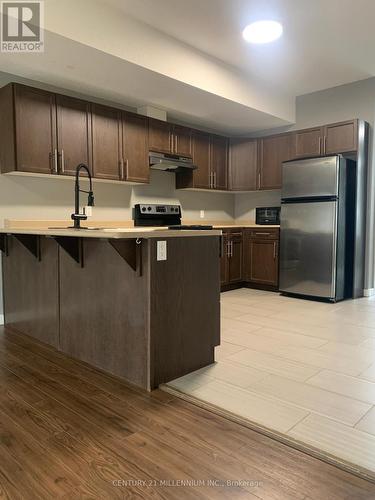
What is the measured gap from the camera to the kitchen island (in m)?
2.18

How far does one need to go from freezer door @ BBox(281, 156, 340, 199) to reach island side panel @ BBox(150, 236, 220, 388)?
100 inches

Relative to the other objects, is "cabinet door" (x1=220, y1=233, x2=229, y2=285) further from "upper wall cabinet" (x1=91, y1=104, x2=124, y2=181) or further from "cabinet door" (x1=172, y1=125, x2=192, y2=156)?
"upper wall cabinet" (x1=91, y1=104, x2=124, y2=181)

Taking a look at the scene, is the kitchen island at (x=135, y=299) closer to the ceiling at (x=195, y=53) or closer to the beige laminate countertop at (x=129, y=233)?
the beige laminate countertop at (x=129, y=233)

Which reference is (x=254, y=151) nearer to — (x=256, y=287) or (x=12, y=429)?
(x=256, y=287)

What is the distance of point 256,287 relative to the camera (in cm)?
561

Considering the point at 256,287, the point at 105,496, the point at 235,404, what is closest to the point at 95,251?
the point at 235,404

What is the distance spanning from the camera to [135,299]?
2.25 meters

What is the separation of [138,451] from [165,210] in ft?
12.1

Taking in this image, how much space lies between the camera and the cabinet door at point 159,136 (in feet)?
14.7

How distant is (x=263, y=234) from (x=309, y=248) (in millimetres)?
803

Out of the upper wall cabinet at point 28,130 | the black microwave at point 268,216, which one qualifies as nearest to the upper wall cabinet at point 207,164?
the black microwave at point 268,216

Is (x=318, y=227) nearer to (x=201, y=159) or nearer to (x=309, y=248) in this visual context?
(x=309, y=248)

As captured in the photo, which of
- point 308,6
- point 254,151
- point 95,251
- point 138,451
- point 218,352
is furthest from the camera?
point 254,151

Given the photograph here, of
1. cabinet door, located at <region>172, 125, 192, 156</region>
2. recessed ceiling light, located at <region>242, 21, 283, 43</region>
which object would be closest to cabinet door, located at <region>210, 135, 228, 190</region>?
cabinet door, located at <region>172, 125, 192, 156</region>
